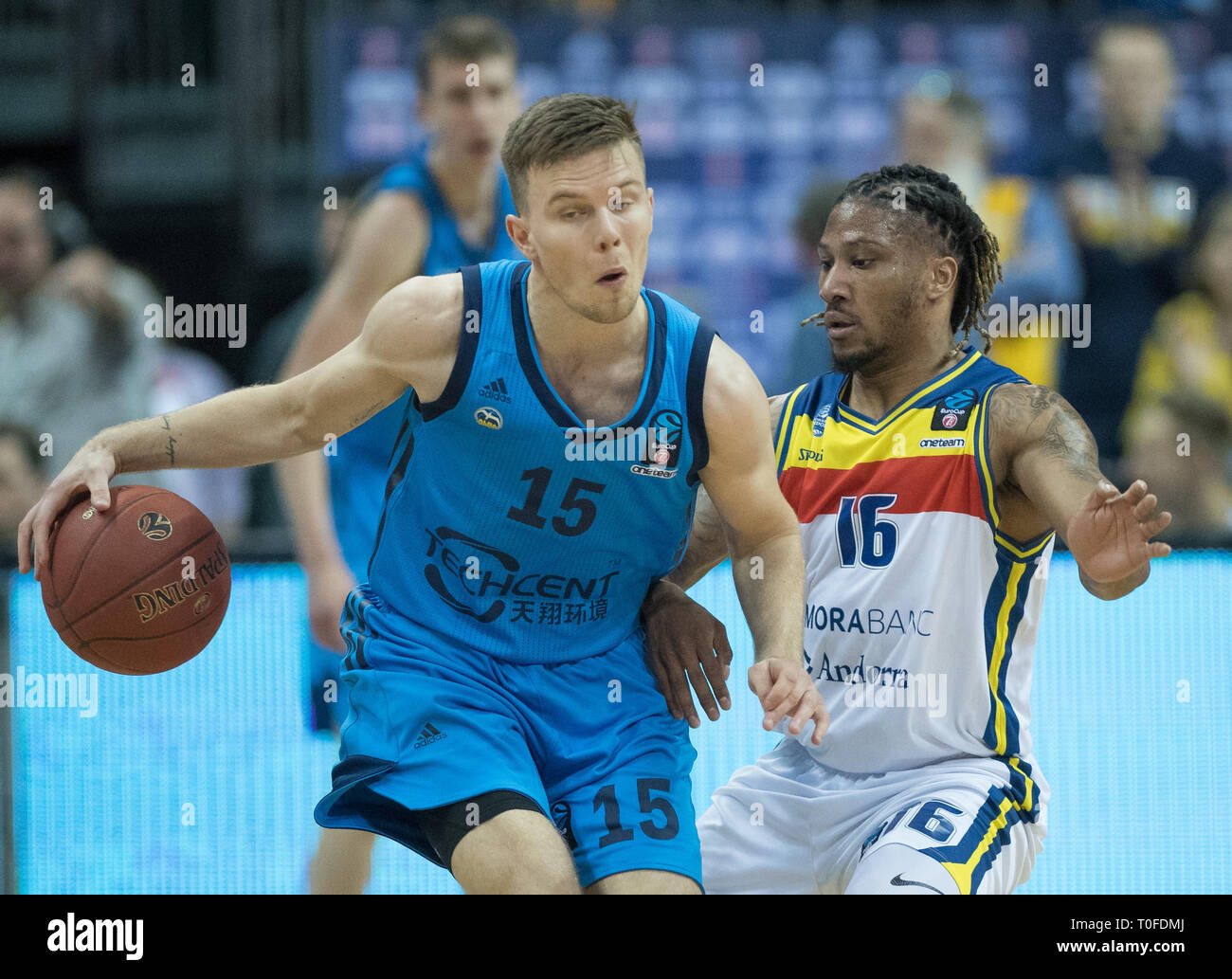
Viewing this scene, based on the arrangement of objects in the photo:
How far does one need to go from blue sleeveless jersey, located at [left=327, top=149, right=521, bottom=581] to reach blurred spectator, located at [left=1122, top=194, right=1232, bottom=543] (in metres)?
2.79

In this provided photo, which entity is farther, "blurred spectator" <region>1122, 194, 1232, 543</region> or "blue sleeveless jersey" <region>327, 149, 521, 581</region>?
"blurred spectator" <region>1122, 194, 1232, 543</region>

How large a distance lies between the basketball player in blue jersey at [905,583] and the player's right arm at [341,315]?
5.26 feet

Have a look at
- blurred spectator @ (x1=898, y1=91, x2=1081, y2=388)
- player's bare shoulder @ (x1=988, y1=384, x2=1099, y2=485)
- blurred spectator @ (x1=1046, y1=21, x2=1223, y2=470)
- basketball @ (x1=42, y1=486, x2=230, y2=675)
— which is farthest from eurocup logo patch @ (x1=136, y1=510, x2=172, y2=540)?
blurred spectator @ (x1=1046, y1=21, x2=1223, y2=470)

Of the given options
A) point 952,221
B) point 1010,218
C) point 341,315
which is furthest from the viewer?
point 1010,218

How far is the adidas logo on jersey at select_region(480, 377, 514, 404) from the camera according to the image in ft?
10.8

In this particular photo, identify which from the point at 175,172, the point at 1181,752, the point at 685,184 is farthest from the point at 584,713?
the point at 175,172

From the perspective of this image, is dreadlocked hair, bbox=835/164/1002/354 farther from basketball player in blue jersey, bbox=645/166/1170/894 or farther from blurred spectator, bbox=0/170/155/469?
blurred spectator, bbox=0/170/155/469

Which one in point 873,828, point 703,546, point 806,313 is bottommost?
point 873,828

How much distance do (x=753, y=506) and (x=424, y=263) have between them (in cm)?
206

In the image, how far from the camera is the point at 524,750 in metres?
3.26

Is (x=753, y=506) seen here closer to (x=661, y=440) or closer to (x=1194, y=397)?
(x=661, y=440)

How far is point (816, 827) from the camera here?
11.7 feet

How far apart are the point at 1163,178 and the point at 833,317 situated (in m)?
4.26

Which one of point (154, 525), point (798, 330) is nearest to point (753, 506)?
point (154, 525)
